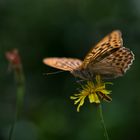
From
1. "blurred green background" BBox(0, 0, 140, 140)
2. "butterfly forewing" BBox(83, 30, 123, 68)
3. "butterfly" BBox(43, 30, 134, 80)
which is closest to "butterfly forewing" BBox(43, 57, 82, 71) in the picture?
"butterfly" BBox(43, 30, 134, 80)

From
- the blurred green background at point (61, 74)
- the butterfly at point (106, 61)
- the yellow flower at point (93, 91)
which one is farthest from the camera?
the blurred green background at point (61, 74)

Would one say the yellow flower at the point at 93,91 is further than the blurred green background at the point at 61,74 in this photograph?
No

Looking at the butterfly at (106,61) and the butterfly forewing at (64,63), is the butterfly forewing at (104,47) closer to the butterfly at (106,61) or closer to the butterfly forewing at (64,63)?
the butterfly at (106,61)

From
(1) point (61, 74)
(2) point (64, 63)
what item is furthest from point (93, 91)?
(1) point (61, 74)

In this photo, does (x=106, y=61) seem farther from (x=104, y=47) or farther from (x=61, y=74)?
(x=61, y=74)

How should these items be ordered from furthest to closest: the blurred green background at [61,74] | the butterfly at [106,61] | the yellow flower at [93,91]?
the blurred green background at [61,74], the butterfly at [106,61], the yellow flower at [93,91]

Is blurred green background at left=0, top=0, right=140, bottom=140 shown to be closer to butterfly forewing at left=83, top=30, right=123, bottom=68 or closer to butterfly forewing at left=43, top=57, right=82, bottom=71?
butterfly forewing at left=43, top=57, right=82, bottom=71

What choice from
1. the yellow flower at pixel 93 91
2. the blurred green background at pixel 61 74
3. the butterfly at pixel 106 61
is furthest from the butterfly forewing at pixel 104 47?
the blurred green background at pixel 61 74

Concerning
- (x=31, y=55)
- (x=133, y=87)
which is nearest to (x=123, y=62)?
(x=133, y=87)
